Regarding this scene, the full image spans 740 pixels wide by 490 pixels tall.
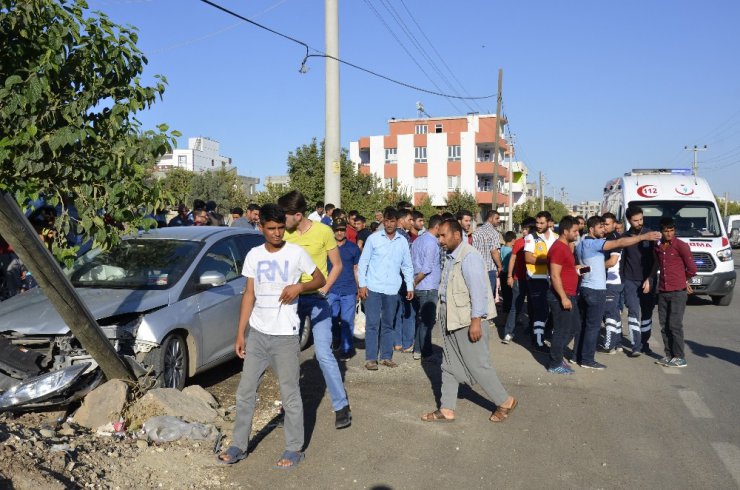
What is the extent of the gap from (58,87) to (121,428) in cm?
285

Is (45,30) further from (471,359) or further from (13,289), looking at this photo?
(13,289)

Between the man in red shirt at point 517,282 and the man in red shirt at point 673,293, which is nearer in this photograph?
the man in red shirt at point 673,293

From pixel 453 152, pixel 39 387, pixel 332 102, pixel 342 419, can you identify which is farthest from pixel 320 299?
pixel 453 152

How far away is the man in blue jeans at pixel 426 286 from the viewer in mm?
8992

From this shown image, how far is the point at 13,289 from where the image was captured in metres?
9.83

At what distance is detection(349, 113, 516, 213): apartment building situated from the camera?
75000 mm

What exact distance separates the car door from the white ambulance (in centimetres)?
1021

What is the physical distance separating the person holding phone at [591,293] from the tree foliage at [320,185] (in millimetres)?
18600

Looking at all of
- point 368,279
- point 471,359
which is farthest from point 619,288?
point 471,359

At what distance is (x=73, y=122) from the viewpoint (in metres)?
5.75

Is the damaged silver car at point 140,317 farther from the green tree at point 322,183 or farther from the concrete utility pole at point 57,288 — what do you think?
the green tree at point 322,183

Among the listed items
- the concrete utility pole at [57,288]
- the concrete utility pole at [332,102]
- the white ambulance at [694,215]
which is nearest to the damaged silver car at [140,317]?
the concrete utility pole at [57,288]

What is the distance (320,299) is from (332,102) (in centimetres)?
884

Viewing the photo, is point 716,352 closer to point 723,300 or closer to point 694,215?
point 723,300
